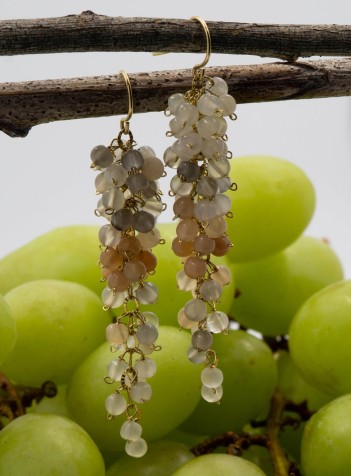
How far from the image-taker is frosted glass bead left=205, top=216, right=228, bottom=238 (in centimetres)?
41

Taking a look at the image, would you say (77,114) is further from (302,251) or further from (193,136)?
(302,251)

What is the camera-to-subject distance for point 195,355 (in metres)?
0.42

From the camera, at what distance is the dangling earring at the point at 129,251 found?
15.7 inches

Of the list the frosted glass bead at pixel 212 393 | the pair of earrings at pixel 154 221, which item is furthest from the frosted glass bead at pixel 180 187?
the frosted glass bead at pixel 212 393

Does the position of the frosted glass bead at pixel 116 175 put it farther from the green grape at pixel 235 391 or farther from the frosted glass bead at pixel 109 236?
the green grape at pixel 235 391

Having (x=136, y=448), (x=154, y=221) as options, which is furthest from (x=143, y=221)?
(x=136, y=448)

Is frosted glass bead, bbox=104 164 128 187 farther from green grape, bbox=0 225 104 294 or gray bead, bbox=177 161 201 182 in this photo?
green grape, bbox=0 225 104 294

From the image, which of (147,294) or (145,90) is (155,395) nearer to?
(147,294)

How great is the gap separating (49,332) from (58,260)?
0.25 ft

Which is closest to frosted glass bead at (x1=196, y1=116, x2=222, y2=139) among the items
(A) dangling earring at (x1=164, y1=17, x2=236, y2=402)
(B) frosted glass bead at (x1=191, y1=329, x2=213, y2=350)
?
(A) dangling earring at (x1=164, y1=17, x2=236, y2=402)

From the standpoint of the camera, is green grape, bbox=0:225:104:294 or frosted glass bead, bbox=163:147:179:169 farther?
green grape, bbox=0:225:104:294

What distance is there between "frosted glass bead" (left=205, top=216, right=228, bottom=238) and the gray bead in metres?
0.02

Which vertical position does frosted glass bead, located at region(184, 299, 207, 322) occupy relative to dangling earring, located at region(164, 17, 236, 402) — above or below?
below

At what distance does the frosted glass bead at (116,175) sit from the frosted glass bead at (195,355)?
9cm
